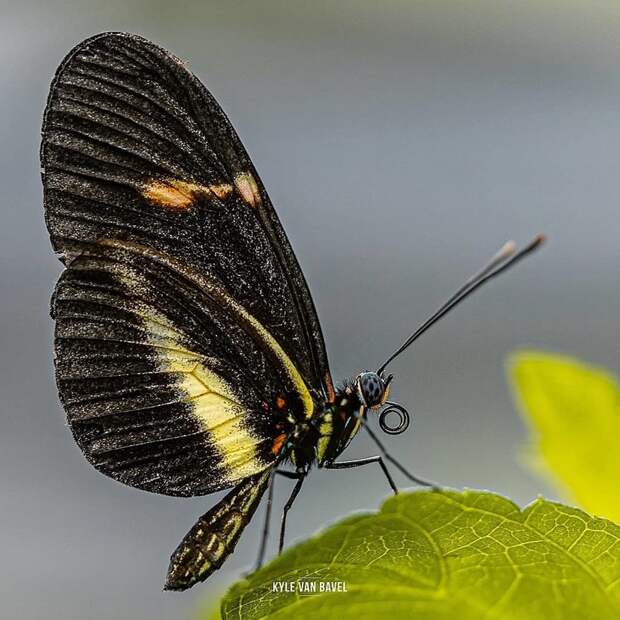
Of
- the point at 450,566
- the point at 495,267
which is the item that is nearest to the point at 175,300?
the point at 495,267

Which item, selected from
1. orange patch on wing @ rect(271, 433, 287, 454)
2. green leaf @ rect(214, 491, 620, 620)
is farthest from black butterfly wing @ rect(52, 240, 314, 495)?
green leaf @ rect(214, 491, 620, 620)

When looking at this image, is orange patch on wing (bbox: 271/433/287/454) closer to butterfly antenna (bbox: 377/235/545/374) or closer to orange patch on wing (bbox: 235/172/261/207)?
butterfly antenna (bbox: 377/235/545/374)

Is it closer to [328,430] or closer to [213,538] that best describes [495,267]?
[328,430]

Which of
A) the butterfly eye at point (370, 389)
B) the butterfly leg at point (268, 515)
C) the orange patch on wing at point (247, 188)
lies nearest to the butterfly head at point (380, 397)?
the butterfly eye at point (370, 389)

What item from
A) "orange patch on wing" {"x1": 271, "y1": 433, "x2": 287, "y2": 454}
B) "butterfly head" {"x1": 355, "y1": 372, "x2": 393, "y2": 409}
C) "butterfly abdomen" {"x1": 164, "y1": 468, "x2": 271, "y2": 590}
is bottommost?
"butterfly abdomen" {"x1": 164, "y1": 468, "x2": 271, "y2": 590}

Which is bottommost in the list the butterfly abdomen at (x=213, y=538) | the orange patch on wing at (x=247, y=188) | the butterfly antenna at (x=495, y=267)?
the butterfly abdomen at (x=213, y=538)

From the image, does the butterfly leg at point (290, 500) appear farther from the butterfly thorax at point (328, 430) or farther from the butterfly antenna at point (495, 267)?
the butterfly antenna at point (495, 267)
